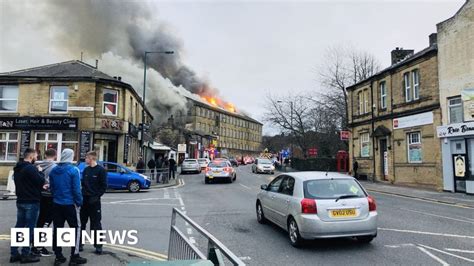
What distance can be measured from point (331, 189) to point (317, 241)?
116 cm

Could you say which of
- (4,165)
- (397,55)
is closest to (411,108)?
(397,55)

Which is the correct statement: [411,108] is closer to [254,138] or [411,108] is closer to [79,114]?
[79,114]

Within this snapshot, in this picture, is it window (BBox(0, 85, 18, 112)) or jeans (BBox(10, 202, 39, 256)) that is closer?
jeans (BBox(10, 202, 39, 256))

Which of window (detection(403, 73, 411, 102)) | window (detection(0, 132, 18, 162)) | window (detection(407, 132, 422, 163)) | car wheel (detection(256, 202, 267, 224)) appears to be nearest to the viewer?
car wheel (detection(256, 202, 267, 224))

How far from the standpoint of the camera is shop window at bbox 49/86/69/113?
2362cm

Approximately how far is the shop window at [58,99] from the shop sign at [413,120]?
22.5 m

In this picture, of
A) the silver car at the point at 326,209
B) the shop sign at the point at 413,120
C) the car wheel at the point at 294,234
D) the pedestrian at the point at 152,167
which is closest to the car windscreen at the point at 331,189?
the silver car at the point at 326,209

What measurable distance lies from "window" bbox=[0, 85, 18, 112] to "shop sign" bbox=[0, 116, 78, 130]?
0.96 m

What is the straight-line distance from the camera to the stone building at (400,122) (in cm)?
2075

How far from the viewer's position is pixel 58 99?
23688 millimetres

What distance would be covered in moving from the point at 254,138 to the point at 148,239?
11321cm

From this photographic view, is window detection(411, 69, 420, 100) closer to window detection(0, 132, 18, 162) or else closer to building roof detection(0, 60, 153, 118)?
building roof detection(0, 60, 153, 118)

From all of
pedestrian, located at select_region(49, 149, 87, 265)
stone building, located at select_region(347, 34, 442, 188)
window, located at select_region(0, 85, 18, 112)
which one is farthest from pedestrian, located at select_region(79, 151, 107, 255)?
window, located at select_region(0, 85, 18, 112)

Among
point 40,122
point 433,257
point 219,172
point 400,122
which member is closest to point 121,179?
point 219,172
